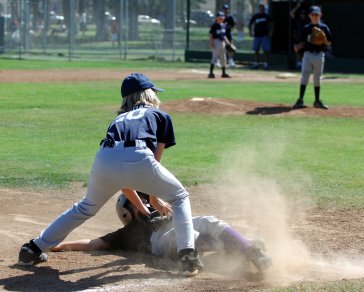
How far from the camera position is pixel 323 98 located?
21.8 meters

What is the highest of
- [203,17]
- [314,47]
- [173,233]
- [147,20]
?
[314,47]

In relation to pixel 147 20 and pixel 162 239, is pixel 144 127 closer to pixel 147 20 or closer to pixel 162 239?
pixel 162 239

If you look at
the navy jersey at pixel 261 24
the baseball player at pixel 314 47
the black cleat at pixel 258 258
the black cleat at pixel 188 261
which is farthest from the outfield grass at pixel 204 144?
the navy jersey at pixel 261 24

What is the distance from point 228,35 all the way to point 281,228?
933 inches

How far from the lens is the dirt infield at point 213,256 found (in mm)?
6484

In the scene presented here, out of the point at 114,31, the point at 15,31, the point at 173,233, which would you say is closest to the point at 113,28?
the point at 114,31

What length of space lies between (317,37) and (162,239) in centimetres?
1226

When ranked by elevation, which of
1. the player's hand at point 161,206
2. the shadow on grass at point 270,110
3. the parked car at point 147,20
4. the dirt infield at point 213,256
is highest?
the parked car at point 147,20

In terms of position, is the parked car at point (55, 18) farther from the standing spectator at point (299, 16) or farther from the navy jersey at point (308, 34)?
the navy jersey at point (308, 34)

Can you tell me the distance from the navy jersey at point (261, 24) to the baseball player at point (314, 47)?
47.0ft

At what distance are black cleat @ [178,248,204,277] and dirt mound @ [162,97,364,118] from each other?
11.6 m

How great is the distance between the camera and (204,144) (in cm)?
1412

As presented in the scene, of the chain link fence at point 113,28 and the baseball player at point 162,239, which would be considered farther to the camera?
the chain link fence at point 113,28

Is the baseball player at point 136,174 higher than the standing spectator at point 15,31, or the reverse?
the baseball player at point 136,174
